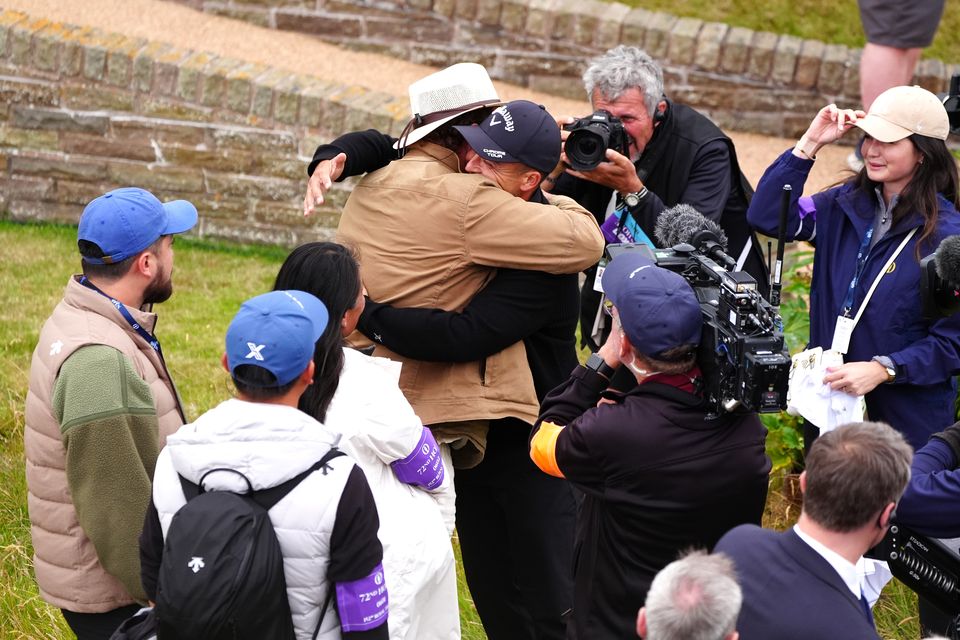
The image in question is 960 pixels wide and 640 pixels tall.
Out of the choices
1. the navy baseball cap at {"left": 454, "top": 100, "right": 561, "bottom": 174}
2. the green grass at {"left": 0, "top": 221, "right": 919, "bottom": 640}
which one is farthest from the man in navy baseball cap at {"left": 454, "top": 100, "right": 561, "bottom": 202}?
the green grass at {"left": 0, "top": 221, "right": 919, "bottom": 640}

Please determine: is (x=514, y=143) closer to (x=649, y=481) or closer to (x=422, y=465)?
(x=422, y=465)

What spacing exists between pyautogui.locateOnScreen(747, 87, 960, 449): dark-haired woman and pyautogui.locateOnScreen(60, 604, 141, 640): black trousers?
2243mm

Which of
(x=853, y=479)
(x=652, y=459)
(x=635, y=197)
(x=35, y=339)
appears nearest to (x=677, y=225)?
(x=635, y=197)

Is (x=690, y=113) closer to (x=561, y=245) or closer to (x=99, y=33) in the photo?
(x=561, y=245)

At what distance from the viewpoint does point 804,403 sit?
378 cm

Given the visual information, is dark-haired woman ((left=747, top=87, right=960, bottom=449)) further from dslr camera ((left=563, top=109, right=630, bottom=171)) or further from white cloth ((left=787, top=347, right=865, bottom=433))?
dslr camera ((left=563, top=109, right=630, bottom=171))

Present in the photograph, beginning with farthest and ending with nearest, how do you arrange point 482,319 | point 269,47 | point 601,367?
1. point 269,47
2. point 482,319
3. point 601,367

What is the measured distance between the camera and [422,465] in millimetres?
2984

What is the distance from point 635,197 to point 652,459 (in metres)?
1.54

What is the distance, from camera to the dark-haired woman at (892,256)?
12.1 feet

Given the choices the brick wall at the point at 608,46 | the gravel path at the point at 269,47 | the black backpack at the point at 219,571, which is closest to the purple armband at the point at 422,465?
the black backpack at the point at 219,571

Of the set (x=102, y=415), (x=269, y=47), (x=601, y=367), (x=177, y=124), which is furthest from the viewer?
(x=269, y=47)

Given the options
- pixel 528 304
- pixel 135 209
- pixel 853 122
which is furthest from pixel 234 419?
pixel 853 122

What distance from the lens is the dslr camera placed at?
4035mm
